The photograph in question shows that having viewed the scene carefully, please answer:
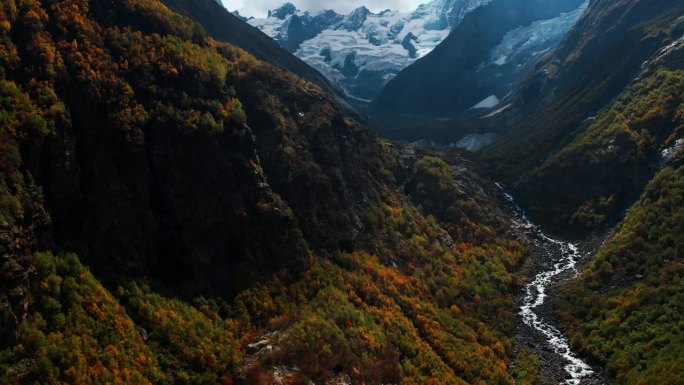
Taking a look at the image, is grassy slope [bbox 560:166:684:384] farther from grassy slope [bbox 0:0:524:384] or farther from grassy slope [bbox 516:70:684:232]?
grassy slope [bbox 0:0:524:384]

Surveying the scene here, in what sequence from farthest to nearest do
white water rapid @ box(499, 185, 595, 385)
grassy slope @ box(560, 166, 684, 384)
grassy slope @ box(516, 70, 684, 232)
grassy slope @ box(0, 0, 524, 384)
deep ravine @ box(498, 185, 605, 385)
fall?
1. grassy slope @ box(516, 70, 684, 232)
2. white water rapid @ box(499, 185, 595, 385)
3. deep ravine @ box(498, 185, 605, 385)
4. grassy slope @ box(560, 166, 684, 384)
5. grassy slope @ box(0, 0, 524, 384)

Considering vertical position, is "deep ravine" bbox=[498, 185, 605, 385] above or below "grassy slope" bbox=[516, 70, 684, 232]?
below

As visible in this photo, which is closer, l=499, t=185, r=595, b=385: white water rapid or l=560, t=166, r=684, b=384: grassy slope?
l=560, t=166, r=684, b=384: grassy slope

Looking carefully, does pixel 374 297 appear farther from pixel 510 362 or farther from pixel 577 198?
pixel 577 198

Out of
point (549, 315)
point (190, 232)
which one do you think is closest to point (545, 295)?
point (549, 315)

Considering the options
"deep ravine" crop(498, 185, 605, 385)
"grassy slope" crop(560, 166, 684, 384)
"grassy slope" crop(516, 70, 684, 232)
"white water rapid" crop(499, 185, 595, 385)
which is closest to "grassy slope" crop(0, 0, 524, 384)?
"deep ravine" crop(498, 185, 605, 385)

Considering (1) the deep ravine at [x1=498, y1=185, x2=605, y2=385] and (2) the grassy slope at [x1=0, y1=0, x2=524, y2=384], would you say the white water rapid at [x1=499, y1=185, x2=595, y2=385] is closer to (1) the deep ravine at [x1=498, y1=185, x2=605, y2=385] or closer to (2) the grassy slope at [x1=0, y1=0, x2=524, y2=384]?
(1) the deep ravine at [x1=498, y1=185, x2=605, y2=385]

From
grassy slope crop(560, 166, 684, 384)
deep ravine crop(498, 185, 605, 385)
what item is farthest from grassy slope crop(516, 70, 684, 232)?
grassy slope crop(560, 166, 684, 384)

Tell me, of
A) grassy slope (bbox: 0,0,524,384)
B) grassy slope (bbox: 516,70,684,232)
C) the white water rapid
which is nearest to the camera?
grassy slope (bbox: 0,0,524,384)
